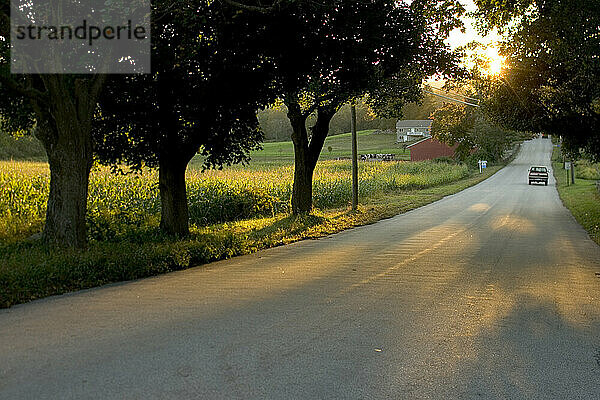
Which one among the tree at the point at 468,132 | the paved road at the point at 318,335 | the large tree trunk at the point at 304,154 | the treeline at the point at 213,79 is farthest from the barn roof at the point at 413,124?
the paved road at the point at 318,335

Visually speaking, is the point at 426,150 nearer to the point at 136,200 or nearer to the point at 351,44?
the point at 136,200

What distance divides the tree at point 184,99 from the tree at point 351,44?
0.78m

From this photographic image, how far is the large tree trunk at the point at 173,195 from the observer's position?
1620cm

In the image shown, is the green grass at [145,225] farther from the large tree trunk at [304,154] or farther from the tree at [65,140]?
the large tree trunk at [304,154]

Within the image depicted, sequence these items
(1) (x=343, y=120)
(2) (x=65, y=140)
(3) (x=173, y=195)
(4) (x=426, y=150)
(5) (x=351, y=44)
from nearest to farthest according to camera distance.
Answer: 1. (2) (x=65, y=140)
2. (5) (x=351, y=44)
3. (3) (x=173, y=195)
4. (4) (x=426, y=150)
5. (1) (x=343, y=120)

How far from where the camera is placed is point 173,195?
16422 mm

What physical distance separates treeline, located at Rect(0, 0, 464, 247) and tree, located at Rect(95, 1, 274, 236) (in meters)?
Answer: 0.03

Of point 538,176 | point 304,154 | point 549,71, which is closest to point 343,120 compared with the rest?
point 538,176

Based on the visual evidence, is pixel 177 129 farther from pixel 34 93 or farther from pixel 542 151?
pixel 542 151

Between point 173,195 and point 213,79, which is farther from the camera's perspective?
point 173,195

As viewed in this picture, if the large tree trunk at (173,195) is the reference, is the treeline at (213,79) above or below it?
above

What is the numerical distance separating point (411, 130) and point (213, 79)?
134637mm

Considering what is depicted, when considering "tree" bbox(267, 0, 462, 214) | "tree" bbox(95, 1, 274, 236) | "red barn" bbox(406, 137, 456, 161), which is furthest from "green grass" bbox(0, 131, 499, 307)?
"red barn" bbox(406, 137, 456, 161)

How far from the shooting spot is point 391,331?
22.6 ft
